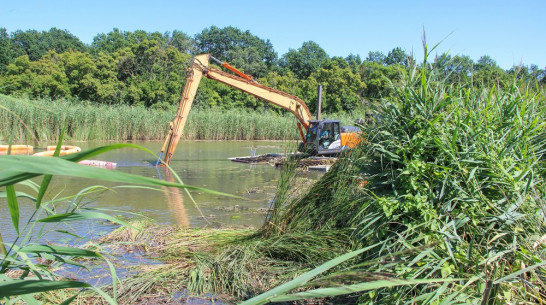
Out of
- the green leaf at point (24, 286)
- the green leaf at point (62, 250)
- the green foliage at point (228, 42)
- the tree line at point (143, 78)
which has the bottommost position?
the green leaf at point (62, 250)

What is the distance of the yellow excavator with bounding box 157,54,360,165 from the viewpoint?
15.6m

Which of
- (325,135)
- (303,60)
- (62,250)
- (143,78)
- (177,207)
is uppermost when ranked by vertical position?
(303,60)

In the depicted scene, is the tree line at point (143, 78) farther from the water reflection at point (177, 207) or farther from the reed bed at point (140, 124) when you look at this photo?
the water reflection at point (177, 207)

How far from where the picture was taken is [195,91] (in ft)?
51.6

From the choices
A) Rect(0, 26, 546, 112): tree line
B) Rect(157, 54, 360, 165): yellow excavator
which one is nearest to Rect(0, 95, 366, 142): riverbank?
Rect(157, 54, 360, 165): yellow excavator

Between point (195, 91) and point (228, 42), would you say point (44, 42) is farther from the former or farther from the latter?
point (195, 91)

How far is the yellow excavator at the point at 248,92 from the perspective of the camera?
1560 centimetres

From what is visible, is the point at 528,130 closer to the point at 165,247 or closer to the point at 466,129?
the point at 466,129

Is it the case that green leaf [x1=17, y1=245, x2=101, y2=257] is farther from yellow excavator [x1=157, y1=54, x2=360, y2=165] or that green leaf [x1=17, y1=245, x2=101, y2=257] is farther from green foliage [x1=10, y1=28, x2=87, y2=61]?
green foliage [x1=10, y1=28, x2=87, y2=61]

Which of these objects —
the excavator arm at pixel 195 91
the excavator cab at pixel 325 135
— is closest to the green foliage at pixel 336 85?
the excavator arm at pixel 195 91

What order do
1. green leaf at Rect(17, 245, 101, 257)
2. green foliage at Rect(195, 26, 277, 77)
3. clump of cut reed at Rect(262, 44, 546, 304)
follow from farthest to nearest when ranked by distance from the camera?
green foliage at Rect(195, 26, 277, 77)
clump of cut reed at Rect(262, 44, 546, 304)
green leaf at Rect(17, 245, 101, 257)

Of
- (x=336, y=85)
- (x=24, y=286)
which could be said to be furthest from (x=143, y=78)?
(x=24, y=286)

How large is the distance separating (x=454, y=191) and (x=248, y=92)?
14.2m

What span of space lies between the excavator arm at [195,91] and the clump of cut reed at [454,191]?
35.9ft
